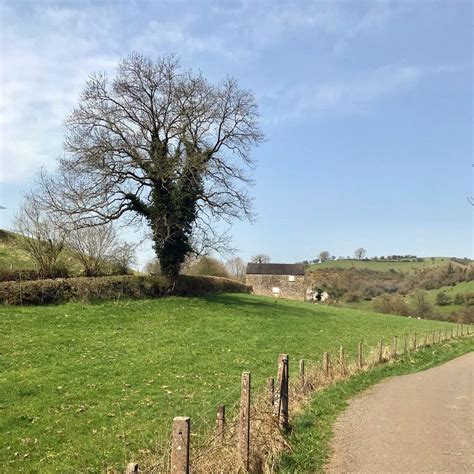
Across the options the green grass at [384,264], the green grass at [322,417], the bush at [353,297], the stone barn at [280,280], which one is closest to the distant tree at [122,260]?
the green grass at [322,417]

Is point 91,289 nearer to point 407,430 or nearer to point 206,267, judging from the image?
point 407,430

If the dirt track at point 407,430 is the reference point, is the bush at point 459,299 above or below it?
above

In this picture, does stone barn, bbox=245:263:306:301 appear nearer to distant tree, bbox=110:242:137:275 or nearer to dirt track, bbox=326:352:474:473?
distant tree, bbox=110:242:137:275

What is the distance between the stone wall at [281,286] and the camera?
80.2 meters

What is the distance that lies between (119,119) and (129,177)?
3.93 meters

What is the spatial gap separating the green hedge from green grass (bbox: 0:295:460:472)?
1110 millimetres

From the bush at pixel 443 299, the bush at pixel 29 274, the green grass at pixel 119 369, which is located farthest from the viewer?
the bush at pixel 443 299

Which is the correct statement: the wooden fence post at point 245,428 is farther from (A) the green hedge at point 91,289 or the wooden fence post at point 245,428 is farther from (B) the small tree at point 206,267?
(B) the small tree at point 206,267

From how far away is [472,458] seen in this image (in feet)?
27.0

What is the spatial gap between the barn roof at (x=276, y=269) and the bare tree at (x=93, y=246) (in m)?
50.2

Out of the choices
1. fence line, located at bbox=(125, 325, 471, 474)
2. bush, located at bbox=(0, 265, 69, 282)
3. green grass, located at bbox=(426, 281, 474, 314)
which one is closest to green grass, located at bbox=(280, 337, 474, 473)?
fence line, located at bbox=(125, 325, 471, 474)

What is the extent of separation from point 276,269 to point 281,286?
313cm

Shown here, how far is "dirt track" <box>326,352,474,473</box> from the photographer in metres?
7.96

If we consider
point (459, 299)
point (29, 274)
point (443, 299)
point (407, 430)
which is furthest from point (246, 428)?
point (443, 299)
